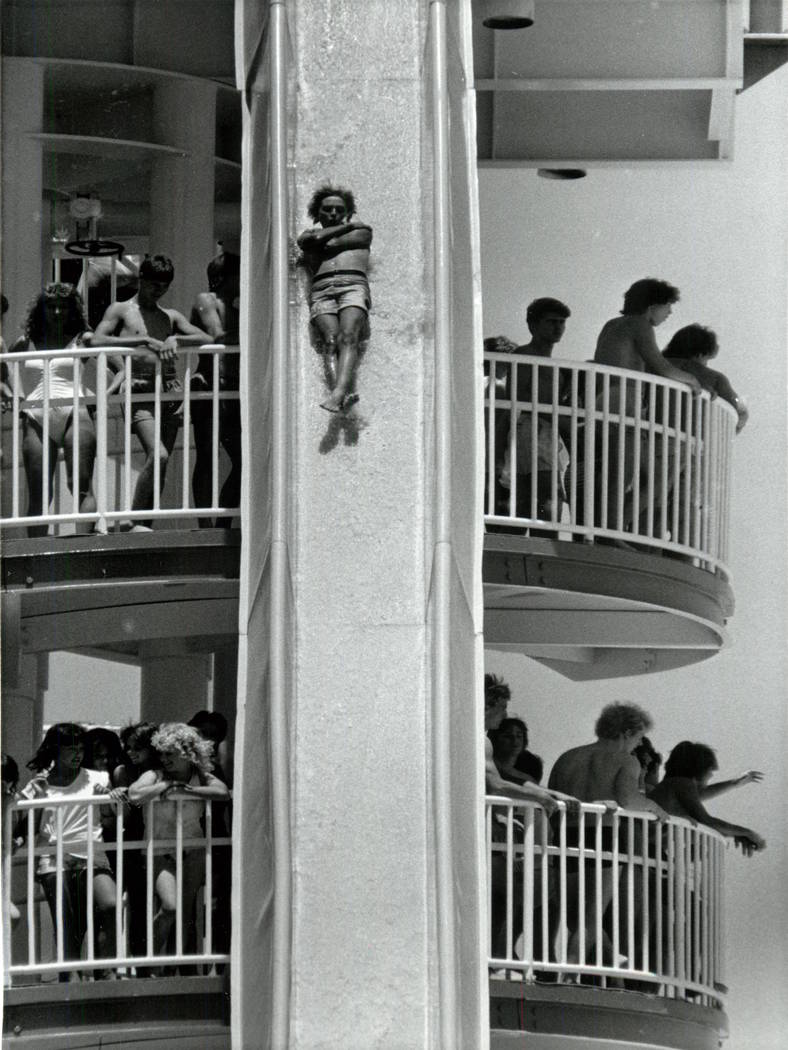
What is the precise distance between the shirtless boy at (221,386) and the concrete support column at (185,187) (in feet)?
7.08

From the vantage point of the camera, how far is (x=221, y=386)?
11820 millimetres

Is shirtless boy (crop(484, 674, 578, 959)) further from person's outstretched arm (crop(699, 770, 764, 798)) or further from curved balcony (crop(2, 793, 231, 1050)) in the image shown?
curved balcony (crop(2, 793, 231, 1050))

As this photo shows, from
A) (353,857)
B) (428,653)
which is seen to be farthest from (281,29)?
(353,857)

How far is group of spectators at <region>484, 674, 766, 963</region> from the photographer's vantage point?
11.8 m

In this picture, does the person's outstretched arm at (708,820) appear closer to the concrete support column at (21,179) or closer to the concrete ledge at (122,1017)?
the concrete ledge at (122,1017)

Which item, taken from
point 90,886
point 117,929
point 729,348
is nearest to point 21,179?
point 729,348

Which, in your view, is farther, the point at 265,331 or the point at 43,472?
the point at 43,472

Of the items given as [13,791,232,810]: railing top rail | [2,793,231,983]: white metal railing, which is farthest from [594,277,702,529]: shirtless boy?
[2,793,231,983]: white metal railing

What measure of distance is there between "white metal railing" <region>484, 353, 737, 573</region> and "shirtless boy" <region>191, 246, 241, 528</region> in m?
1.08

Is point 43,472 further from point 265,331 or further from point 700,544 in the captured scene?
point 700,544

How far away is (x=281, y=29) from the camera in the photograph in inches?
437

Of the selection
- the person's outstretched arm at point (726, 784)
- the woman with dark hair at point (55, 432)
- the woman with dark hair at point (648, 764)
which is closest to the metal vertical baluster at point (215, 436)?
the woman with dark hair at point (55, 432)

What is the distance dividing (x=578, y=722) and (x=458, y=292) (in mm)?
4607

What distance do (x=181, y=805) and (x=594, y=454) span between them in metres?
2.43
